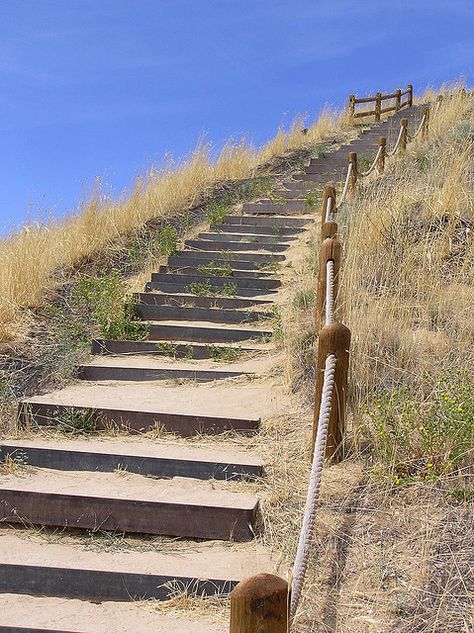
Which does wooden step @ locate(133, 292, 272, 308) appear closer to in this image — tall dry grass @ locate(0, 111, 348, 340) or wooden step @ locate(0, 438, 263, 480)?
tall dry grass @ locate(0, 111, 348, 340)

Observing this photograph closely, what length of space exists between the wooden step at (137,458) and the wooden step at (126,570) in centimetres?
64

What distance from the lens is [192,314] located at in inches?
314

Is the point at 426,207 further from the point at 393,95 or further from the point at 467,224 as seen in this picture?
the point at 393,95

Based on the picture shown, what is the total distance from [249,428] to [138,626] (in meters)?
1.95

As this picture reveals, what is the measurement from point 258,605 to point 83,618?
174 cm

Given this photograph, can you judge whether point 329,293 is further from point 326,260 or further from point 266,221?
point 266,221

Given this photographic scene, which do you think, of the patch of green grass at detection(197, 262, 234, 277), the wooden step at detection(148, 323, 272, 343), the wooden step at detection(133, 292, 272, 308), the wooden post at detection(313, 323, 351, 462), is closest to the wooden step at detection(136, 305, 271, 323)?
the wooden step at detection(133, 292, 272, 308)

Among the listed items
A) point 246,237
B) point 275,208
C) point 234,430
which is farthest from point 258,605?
point 275,208

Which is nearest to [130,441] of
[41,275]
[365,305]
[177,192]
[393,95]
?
[365,305]

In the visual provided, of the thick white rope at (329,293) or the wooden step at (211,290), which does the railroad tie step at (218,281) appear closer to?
the wooden step at (211,290)

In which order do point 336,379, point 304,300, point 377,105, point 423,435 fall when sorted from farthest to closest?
point 377,105
point 304,300
point 336,379
point 423,435

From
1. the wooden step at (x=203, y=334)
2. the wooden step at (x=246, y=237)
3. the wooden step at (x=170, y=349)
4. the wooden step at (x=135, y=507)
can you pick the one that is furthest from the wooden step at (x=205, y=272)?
the wooden step at (x=135, y=507)

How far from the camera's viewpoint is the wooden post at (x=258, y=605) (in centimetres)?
214

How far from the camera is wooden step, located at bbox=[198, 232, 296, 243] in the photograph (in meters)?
10.8
